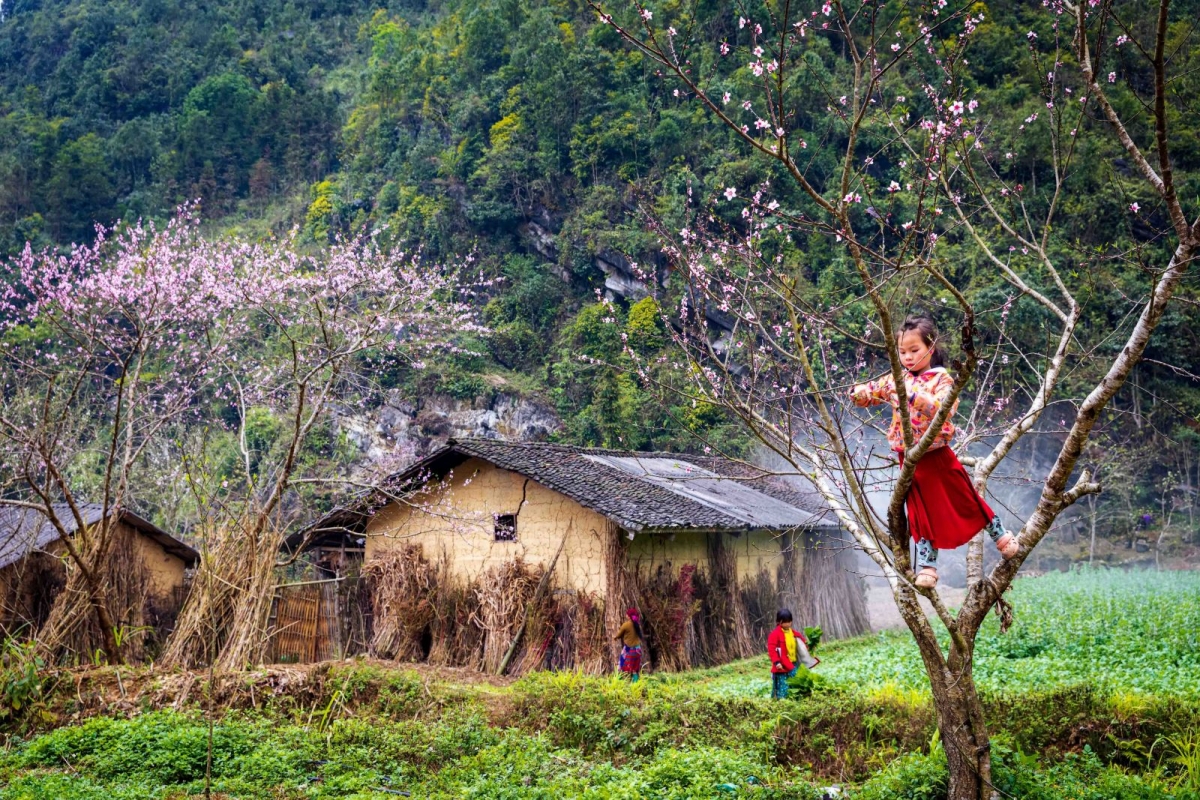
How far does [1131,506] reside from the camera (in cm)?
3347

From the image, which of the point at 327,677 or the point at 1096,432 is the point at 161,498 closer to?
the point at 327,677

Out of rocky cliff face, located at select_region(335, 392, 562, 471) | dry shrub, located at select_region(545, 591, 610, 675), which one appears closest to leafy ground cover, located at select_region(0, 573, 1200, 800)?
dry shrub, located at select_region(545, 591, 610, 675)

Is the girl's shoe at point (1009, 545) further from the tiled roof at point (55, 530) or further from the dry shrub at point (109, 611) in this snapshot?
the tiled roof at point (55, 530)

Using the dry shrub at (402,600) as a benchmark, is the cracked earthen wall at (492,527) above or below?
above

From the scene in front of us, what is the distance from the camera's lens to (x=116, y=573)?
619 inches

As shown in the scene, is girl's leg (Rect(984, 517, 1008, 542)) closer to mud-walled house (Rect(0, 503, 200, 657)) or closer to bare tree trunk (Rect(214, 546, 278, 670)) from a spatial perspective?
bare tree trunk (Rect(214, 546, 278, 670))

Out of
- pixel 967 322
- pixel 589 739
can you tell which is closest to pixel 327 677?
pixel 589 739

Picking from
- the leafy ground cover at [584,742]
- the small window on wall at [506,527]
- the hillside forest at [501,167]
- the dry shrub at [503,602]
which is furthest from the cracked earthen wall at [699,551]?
the leafy ground cover at [584,742]

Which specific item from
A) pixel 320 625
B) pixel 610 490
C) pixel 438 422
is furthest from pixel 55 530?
pixel 438 422

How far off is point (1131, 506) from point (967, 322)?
34620 mm

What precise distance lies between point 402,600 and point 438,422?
2345 centimetres

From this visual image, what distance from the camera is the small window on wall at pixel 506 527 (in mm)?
15930

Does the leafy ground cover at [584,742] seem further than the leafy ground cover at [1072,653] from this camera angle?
No

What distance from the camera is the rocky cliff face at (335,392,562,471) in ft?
126
